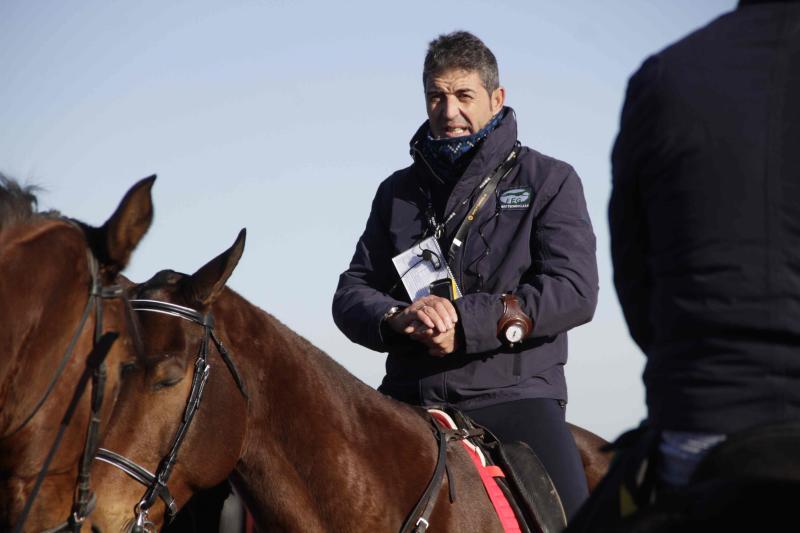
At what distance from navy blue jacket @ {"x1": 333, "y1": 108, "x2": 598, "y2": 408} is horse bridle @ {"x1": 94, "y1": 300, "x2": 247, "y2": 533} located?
0.94 meters

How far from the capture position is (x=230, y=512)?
4.99 metres

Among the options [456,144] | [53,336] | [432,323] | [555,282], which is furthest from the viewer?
[456,144]

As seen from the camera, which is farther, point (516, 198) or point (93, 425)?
point (516, 198)

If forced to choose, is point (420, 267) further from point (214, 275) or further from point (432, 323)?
point (214, 275)

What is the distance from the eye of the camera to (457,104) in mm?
5473

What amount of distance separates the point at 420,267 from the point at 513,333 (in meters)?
0.63

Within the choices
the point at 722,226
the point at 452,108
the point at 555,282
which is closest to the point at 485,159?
the point at 452,108

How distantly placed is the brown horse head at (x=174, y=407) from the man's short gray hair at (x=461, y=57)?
1667 millimetres

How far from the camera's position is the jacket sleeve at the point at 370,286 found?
5.11 metres

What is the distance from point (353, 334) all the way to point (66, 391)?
1851 millimetres

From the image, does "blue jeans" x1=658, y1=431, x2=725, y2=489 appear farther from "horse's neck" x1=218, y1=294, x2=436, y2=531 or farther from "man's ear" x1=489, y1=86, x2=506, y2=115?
"man's ear" x1=489, y1=86, x2=506, y2=115

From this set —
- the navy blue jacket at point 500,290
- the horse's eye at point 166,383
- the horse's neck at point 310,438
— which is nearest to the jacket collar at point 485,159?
the navy blue jacket at point 500,290

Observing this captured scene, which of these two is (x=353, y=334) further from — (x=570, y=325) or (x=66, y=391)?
(x=66, y=391)

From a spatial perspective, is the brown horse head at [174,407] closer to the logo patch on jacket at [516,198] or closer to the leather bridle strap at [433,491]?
the leather bridle strap at [433,491]
